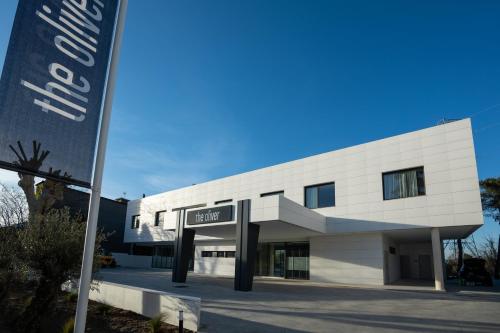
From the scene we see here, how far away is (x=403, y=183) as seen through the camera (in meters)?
20.5

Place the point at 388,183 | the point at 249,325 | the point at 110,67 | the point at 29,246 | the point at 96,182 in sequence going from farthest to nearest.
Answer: the point at 388,183
the point at 249,325
the point at 29,246
the point at 110,67
the point at 96,182

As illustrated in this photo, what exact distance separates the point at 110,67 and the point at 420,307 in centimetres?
1205

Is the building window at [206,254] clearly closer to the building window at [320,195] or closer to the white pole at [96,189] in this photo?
the building window at [320,195]

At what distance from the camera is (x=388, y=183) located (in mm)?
21203

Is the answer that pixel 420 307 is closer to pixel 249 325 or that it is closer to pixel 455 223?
pixel 249 325

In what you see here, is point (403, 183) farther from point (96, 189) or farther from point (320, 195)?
point (96, 189)

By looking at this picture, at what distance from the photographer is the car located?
23.5m

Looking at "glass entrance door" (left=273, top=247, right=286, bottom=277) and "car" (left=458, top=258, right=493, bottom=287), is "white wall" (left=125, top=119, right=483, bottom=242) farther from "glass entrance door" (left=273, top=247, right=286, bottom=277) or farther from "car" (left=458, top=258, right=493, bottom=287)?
"car" (left=458, top=258, right=493, bottom=287)

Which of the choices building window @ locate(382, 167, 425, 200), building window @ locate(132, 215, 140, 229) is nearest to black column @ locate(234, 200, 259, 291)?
building window @ locate(382, 167, 425, 200)

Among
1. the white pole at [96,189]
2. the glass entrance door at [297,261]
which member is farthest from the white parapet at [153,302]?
the glass entrance door at [297,261]

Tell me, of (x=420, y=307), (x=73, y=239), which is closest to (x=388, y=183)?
(x=420, y=307)

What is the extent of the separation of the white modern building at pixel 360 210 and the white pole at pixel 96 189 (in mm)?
11540

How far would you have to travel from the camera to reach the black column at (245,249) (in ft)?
51.6

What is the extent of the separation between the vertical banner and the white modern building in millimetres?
11733
